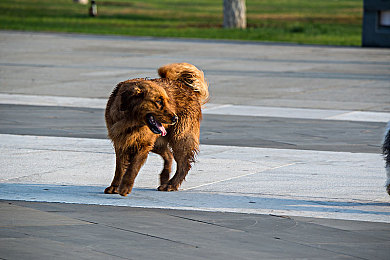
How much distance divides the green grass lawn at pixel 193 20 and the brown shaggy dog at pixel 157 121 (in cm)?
2288

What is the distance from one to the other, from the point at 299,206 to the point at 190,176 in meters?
1.78

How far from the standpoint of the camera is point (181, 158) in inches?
332

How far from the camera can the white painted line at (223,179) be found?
26.0 feet

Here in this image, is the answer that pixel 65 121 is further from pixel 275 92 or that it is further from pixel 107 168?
pixel 275 92

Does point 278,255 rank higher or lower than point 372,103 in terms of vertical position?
higher

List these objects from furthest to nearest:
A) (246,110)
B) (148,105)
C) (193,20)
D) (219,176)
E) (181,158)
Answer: (193,20) < (246,110) < (219,176) < (181,158) < (148,105)

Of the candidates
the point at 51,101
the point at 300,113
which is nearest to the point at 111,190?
the point at 300,113

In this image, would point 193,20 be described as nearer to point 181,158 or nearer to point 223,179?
point 223,179

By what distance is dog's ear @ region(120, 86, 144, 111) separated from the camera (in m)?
7.78

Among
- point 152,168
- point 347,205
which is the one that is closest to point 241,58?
point 152,168

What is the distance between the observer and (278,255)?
6246 mm

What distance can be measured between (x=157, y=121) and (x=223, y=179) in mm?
1579

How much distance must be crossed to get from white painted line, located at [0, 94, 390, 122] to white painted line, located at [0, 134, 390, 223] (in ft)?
10.6

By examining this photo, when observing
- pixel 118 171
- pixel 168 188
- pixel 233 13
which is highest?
pixel 118 171
